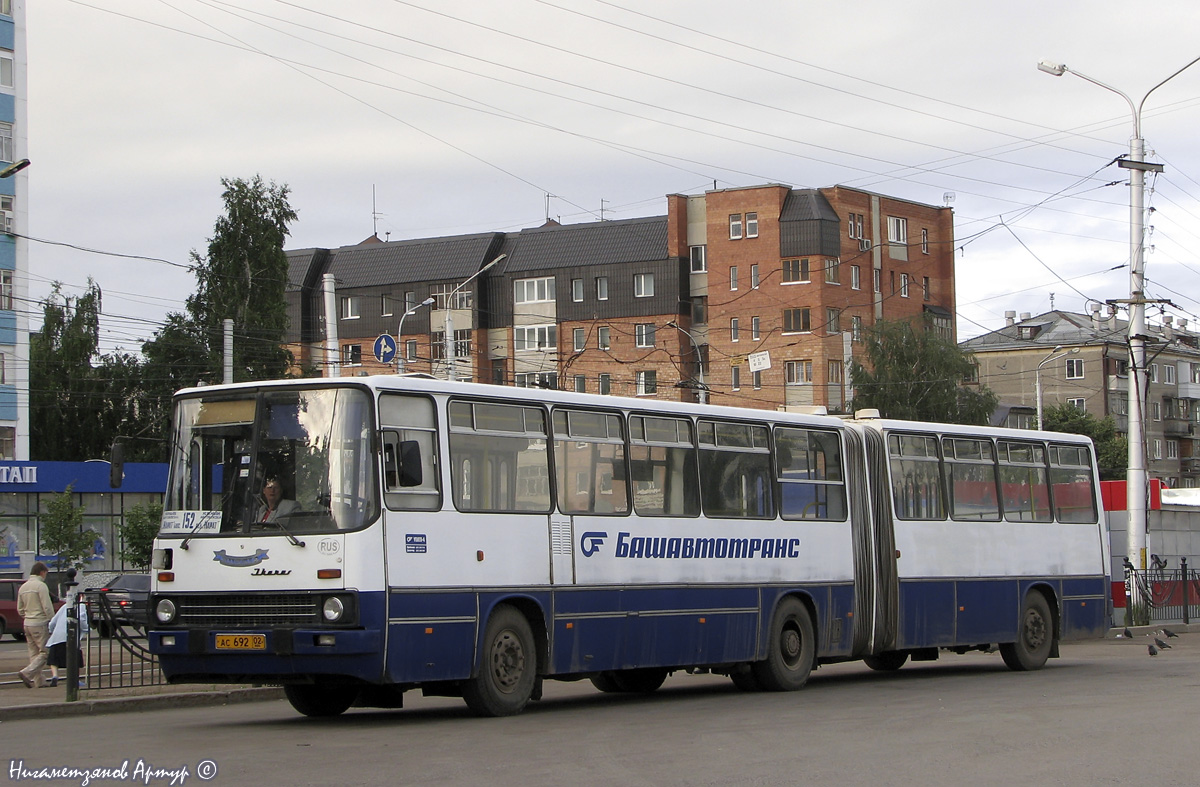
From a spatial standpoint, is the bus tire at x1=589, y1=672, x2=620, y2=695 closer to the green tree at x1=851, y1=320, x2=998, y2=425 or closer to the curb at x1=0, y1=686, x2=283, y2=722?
the curb at x1=0, y1=686, x2=283, y2=722

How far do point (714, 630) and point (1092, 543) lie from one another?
8.60 metres

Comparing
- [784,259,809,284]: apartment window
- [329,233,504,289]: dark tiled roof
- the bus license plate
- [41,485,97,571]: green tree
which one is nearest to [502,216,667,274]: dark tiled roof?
[329,233,504,289]: dark tiled roof

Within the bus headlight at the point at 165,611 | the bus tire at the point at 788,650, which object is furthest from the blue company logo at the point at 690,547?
the bus headlight at the point at 165,611

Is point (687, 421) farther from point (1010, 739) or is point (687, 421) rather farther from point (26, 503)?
point (26, 503)

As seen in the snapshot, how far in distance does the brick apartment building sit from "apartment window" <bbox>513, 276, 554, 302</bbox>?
8 centimetres

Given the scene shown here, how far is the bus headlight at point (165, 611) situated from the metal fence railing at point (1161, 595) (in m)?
24.3

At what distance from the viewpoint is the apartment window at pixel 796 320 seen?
7931cm

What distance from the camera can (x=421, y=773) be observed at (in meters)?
10.2

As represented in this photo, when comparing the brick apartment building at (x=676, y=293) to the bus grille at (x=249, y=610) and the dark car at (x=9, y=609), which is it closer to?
the dark car at (x=9, y=609)

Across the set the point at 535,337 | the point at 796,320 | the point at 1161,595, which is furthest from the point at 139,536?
the point at 535,337

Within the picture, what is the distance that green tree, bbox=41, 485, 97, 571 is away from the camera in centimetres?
4566

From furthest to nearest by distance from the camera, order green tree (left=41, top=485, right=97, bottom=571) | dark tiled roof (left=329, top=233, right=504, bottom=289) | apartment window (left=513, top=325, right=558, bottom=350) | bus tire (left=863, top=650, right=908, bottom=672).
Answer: dark tiled roof (left=329, top=233, right=504, bottom=289) → apartment window (left=513, top=325, right=558, bottom=350) → green tree (left=41, top=485, right=97, bottom=571) → bus tire (left=863, top=650, right=908, bottom=672)

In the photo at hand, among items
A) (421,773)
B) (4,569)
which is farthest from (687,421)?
(4,569)

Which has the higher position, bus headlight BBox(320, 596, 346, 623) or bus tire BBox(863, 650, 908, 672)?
bus headlight BBox(320, 596, 346, 623)
